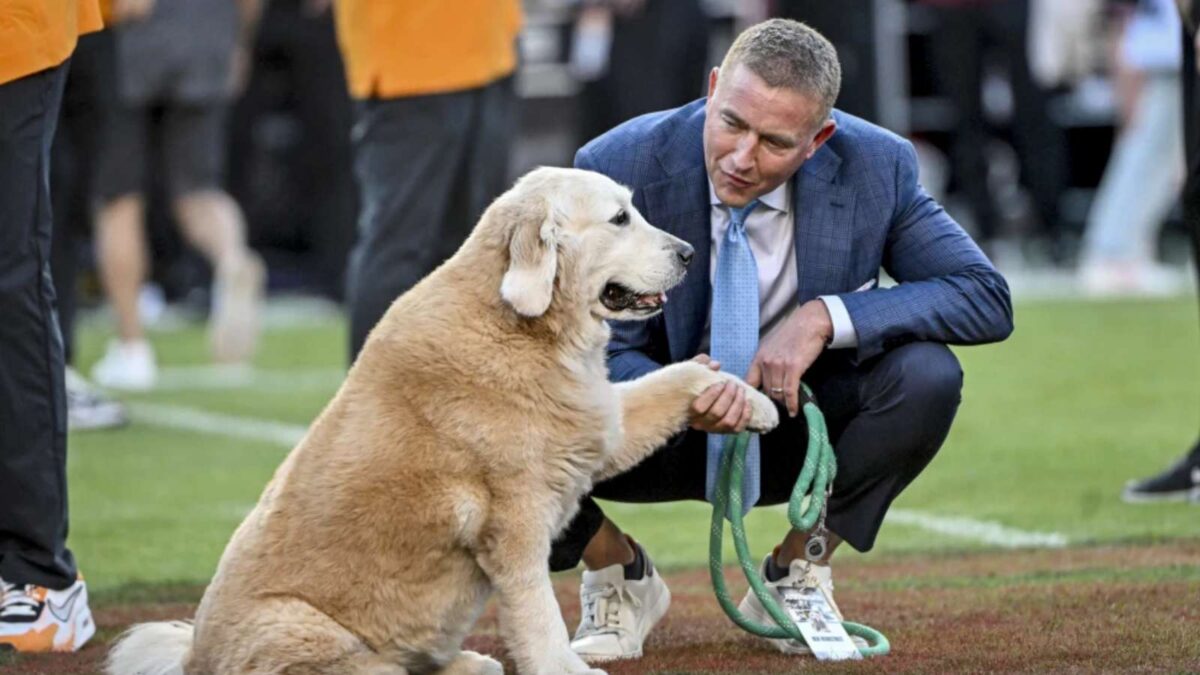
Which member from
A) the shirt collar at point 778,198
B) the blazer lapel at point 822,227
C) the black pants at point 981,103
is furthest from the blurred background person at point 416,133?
the black pants at point 981,103

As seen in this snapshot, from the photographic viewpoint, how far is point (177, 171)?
1101 cm

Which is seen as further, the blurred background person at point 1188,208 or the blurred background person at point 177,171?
the blurred background person at point 177,171

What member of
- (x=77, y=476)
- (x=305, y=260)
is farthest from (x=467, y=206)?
(x=305, y=260)

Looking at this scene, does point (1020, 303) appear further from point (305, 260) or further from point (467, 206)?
point (467, 206)

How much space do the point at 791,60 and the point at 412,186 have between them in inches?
90.2

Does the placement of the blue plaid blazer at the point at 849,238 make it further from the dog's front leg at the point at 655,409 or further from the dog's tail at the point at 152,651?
the dog's tail at the point at 152,651

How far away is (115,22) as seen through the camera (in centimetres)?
942

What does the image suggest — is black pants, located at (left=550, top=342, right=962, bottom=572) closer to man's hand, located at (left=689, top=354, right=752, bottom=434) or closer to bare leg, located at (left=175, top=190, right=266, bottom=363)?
man's hand, located at (left=689, top=354, right=752, bottom=434)

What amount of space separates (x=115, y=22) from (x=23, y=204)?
4745 millimetres

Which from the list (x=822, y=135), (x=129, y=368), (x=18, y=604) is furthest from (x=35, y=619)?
(x=129, y=368)

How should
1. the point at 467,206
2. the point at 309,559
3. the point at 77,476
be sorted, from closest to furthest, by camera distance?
the point at 309,559 < the point at 467,206 < the point at 77,476

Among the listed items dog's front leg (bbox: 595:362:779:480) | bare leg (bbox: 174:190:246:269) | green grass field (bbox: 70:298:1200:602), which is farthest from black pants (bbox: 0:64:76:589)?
bare leg (bbox: 174:190:246:269)

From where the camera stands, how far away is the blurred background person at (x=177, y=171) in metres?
10.0

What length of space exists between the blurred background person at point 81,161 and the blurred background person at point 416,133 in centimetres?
194
